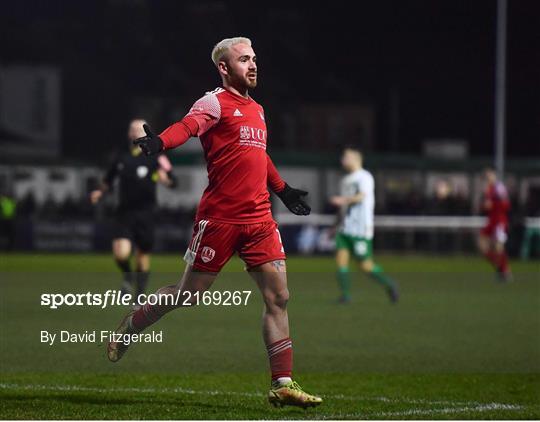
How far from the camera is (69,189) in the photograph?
1555 inches

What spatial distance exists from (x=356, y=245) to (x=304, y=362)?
22.9 feet

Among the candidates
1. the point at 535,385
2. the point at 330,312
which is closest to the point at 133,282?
the point at 330,312

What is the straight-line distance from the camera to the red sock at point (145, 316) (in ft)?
27.6

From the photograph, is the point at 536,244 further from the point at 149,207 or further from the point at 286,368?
the point at 286,368

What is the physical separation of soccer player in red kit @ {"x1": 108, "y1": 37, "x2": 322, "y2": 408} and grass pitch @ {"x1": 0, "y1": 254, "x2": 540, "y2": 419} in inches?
21.8

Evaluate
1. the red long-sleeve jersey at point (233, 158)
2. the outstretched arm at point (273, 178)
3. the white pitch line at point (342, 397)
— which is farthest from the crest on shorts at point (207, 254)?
the white pitch line at point (342, 397)

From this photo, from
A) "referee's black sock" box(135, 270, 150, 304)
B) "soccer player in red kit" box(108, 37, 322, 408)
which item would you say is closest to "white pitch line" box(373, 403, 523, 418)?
"soccer player in red kit" box(108, 37, 322, 408)

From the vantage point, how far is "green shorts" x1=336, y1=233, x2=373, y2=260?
59.9 feet

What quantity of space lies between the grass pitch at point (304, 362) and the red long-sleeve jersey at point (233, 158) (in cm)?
134

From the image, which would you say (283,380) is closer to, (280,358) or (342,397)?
(280,358)

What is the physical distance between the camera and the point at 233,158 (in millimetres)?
8031

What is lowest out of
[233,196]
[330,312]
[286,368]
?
[330,312]

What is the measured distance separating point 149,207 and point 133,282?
42.4 inches

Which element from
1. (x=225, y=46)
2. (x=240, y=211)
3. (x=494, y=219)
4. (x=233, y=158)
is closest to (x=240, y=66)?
(x=225, y=46)
